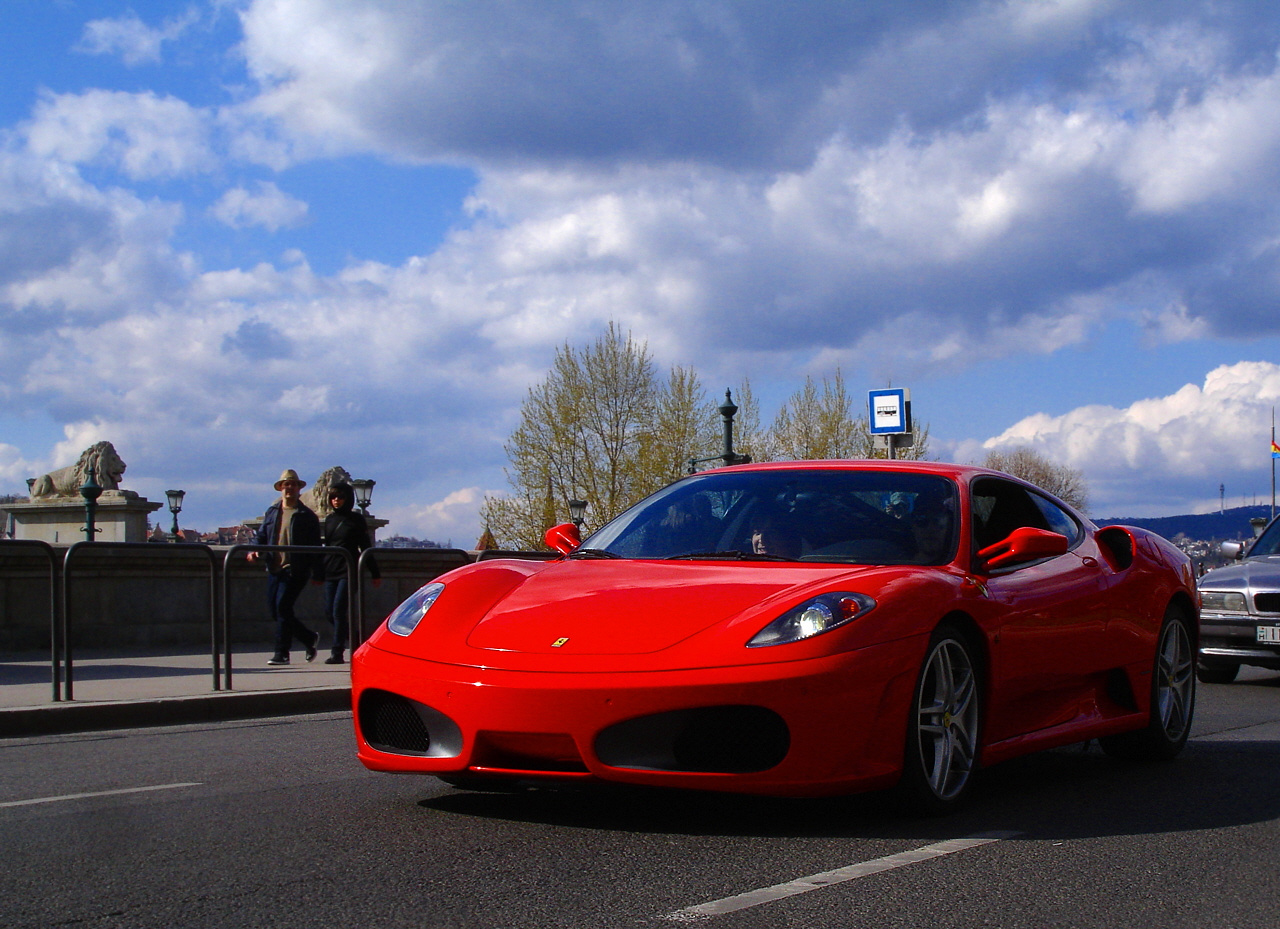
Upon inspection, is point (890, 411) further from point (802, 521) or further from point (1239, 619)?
point (802, 521)

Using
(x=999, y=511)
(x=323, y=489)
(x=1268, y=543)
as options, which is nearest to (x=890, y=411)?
(x=1268, y=543)

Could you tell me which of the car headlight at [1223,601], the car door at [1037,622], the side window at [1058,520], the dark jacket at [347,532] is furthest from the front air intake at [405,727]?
the car headlight at [1223,601]

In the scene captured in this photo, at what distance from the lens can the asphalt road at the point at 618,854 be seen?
3.56m

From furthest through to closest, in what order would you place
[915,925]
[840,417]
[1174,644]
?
[840,417], [1174,644], [915,925]

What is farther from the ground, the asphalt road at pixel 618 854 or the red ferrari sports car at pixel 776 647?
the red ferrari sports car at pixel 776 647

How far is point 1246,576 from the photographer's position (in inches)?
460

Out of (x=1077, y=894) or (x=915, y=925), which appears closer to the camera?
(x=915, y=925)

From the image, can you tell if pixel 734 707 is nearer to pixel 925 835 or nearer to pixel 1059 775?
pixel 925 835

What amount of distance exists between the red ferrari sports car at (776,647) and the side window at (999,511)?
0.04ft

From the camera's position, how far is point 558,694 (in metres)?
4.30

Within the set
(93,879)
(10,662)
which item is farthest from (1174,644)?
(10,662)

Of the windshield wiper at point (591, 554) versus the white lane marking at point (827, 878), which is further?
the windshield wiper at point (591, 554)

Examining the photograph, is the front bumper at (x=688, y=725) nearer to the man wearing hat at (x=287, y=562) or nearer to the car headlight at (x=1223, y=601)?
the car headlight at (x=1223, y=601)

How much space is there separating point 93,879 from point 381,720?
1.15m
